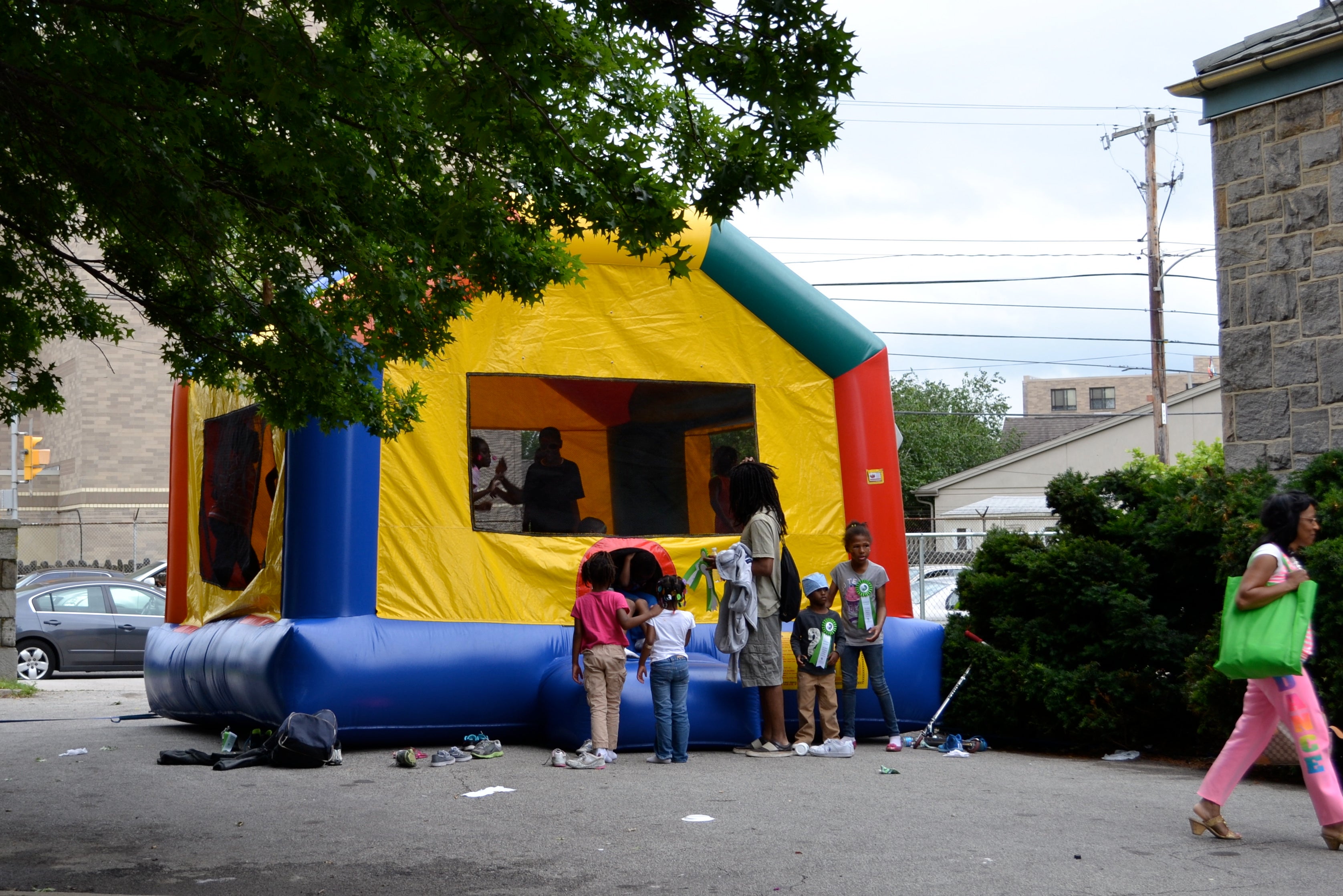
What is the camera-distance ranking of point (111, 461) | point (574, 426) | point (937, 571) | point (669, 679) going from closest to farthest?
point (669, 679)
point (574, 426)
point (937, 571)
point (111, 461)

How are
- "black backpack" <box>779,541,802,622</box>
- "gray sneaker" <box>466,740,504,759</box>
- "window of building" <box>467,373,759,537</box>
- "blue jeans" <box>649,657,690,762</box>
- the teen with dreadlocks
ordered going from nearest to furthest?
1. "blue jeans" <box>649,657,690,762</box>
2. "gray sneaker" <box>466,740,504,759</box>
3. the teen with dreadlocks
4. "black backpack" <box>779,541,802,622</box>
5. "window of building" <box>467,373,759,537</box>

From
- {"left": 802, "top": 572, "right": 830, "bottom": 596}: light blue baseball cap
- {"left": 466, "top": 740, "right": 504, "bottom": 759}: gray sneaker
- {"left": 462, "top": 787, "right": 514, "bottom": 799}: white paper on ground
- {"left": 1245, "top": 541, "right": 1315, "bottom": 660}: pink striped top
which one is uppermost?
{"left": 1245, "top": 541, "right": 1315, "bottom": 660}: pink striped top

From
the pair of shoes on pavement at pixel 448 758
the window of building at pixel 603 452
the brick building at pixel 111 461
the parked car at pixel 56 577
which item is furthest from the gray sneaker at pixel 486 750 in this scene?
the brick building at pixel 111 461

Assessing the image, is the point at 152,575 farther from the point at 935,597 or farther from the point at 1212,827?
the point at 1212,827

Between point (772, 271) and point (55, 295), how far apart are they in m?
5.19

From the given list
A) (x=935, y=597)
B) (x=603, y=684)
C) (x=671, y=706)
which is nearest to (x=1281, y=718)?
(x=671, y=706)

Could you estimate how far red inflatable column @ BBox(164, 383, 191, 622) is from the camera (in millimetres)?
11688

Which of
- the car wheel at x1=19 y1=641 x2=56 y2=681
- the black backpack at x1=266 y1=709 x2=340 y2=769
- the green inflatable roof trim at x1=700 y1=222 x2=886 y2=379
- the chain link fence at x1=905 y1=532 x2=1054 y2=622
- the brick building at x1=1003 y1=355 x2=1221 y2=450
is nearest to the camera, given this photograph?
the black backpack at x1=266 y1=709 x2=340 y2=769

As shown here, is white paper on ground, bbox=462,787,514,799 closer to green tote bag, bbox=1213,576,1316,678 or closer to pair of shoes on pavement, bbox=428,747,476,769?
pair of shoes on pavement, bbox=428,747,476,769

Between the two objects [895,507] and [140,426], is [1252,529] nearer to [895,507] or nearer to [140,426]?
[895,507]

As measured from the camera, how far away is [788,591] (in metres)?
9.14

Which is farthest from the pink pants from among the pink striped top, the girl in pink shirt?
the girl in pink shirt

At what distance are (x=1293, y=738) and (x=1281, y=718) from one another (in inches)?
3.8

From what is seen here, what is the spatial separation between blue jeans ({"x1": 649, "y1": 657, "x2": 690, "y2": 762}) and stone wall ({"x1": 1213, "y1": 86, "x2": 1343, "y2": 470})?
4.57 metres
